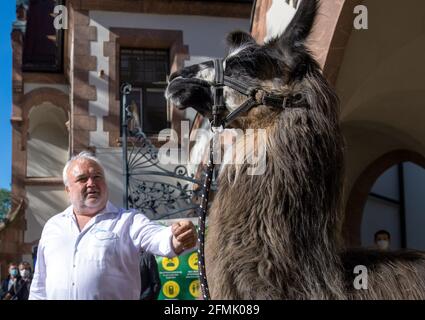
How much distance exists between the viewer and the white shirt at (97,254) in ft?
10.4

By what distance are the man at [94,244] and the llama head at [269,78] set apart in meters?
0.61

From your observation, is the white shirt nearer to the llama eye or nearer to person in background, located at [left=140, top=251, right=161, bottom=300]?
the llama eye

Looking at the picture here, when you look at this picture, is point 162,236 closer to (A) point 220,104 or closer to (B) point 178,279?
(A) point 220,104

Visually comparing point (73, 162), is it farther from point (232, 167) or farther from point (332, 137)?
point (332, 137)

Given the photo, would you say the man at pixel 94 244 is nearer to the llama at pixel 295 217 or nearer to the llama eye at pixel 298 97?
the llama at pixel 295 217

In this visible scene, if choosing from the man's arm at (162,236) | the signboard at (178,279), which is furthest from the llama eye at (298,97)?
the signboard at (178,279)

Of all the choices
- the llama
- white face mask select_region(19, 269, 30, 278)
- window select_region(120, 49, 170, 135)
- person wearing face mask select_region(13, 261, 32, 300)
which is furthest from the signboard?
→ window select_region(120, 49, 170, 135)

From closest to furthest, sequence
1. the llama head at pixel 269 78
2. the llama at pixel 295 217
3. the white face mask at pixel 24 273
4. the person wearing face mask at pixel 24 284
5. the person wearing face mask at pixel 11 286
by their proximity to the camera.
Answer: the llama at pixel 295 217, the llama head at pixel 269 78, the person wearing face mask at pixel 24 284, the person wearing face mask at pixel 11 286, the white face mask at pixel 24 273

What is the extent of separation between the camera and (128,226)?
3328 millimetres

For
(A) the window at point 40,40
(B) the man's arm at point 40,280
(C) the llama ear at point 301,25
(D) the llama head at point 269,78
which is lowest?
(B) the man's arm at point 40,280

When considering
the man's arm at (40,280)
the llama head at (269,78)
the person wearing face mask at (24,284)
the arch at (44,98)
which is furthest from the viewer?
the arch at (44,98)

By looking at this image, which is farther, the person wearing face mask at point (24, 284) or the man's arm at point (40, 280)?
the person wearing face mask at point (24, 284)

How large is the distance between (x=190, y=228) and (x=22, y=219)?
46.7 ft
